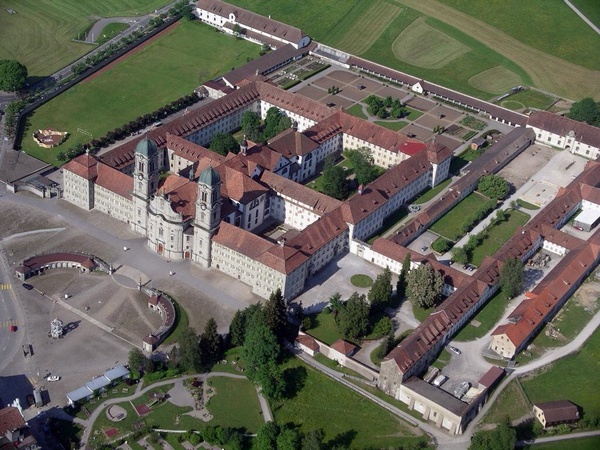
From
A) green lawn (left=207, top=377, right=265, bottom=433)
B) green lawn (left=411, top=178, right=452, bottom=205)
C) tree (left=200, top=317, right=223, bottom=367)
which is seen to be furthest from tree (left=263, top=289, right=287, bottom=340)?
green lawn (left=411, top=178, right=452, bottom=205)

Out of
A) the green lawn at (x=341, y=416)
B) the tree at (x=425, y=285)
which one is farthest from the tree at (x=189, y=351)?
the tree at (x=425, y=285)

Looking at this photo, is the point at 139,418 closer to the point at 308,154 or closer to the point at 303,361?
the point at 303,361

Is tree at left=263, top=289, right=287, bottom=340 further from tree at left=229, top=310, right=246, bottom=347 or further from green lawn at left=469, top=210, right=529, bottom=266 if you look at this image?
green lawn at left=469, top=210, right=529, bottom=266

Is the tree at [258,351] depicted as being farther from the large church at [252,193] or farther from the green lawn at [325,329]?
the large church at [252,193]

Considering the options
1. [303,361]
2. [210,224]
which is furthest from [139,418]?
[210,224]

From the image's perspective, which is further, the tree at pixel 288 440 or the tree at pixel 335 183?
the tree at pixel 335 183

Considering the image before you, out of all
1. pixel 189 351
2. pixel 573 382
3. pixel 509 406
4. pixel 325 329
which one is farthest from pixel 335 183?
pixel 573 382
